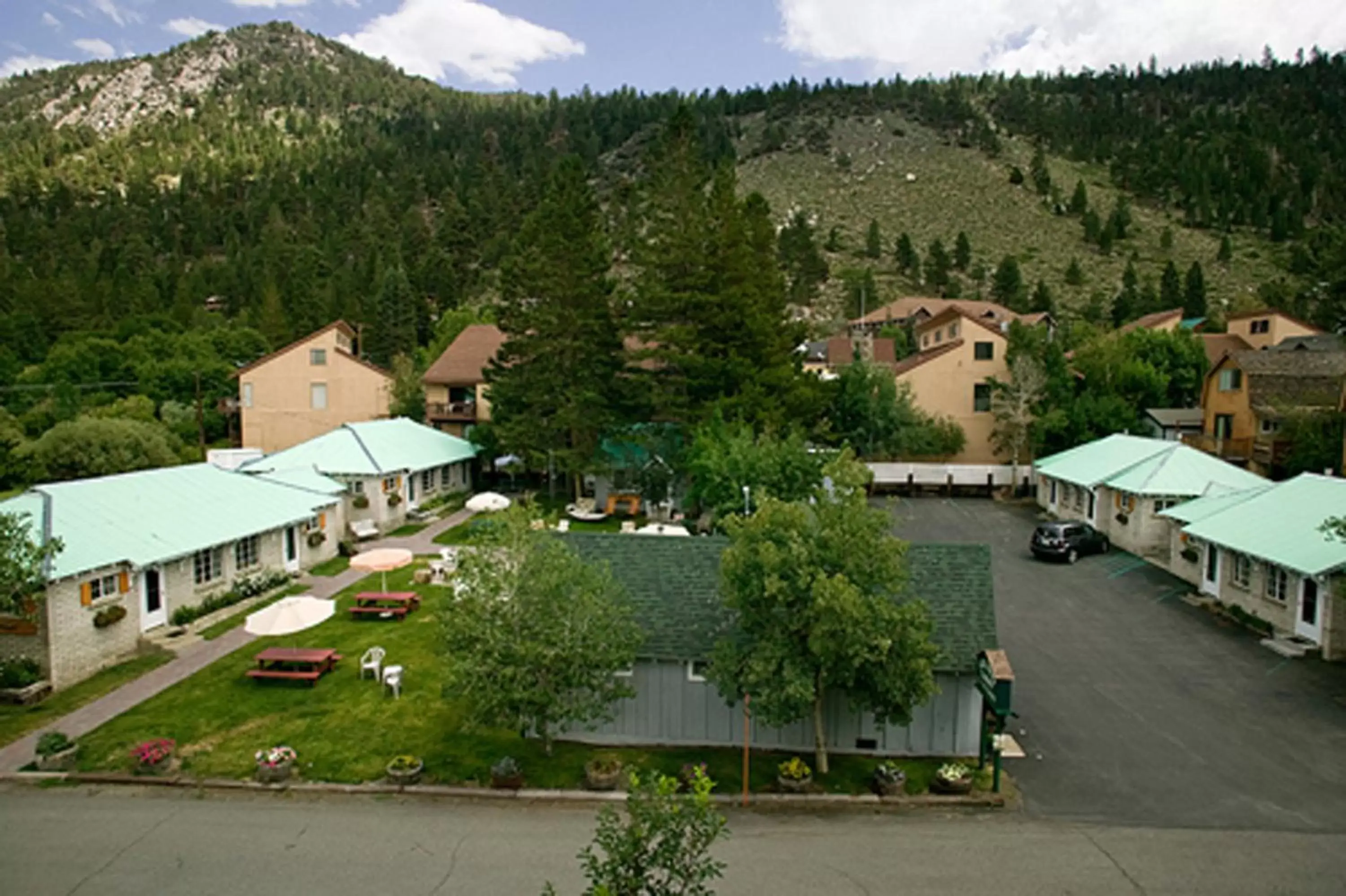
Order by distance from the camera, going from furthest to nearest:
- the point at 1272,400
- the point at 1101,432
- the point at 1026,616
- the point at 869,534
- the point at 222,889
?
1. the point at 1101,432
2. the point at 1272,400
3. the point at 1026,616
4. the point at 869,534
5. the point at 222,889

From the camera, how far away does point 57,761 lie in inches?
568

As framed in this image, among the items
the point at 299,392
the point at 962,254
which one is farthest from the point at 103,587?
the point at 962,254

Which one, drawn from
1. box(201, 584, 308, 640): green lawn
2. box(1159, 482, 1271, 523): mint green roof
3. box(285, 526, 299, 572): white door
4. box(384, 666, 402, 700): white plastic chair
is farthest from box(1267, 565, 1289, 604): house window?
box(285, 526, 299, 572): white door

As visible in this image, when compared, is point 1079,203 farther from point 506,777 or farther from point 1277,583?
point 506,777

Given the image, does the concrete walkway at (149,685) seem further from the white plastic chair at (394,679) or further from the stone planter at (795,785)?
the stone planter at (795,785)

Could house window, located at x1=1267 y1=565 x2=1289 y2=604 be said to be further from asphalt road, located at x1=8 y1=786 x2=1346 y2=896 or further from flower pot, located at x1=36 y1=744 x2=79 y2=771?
flower pot, located at x1=36 y1=744 x2=79 y2=771

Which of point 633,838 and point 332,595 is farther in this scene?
point 332,595

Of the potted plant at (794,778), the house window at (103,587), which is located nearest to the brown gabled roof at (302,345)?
the house window at (103,587)

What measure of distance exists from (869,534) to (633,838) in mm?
8265

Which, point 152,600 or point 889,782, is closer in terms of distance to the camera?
point 889,782

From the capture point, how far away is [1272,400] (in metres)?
37.8

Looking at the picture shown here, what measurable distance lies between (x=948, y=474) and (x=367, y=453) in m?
30.0

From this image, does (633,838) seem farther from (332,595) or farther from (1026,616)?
(332,595)

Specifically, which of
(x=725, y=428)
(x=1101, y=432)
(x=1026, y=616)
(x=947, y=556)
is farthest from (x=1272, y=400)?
(x=947, y=556)
